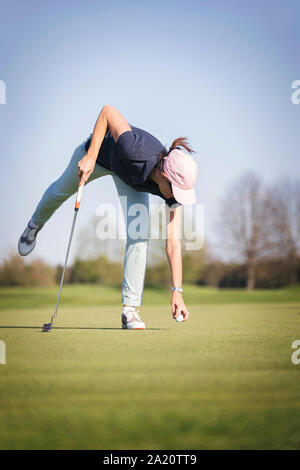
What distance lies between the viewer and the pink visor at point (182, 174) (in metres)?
3.04

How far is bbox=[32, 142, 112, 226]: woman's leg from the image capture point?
3777 millimetres

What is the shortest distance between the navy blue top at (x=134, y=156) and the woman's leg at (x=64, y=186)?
254mm

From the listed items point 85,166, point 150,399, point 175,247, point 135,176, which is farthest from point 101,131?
point 150,399

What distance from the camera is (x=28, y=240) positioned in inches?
173

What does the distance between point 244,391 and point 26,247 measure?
3235 mm

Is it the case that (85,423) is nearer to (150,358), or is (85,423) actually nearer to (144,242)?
(150,358)

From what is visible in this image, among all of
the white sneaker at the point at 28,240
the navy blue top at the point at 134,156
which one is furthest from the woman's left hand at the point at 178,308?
the white sneaker at the point at 28,240

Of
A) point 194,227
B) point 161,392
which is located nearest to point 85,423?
point 161,392

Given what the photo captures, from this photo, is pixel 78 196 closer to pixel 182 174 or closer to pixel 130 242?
pixel 130 242

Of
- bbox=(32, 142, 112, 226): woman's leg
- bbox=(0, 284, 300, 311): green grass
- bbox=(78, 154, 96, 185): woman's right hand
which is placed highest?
bbox=(0, 284, 300, 311): green grass

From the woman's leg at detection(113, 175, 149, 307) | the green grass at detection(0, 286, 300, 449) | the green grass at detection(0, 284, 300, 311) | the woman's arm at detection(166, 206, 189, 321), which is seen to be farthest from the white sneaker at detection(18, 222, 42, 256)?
the green grass at detection(0, 284, 300, 311)

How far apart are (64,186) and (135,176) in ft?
2.61

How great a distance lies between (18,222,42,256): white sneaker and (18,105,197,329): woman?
1.47ft

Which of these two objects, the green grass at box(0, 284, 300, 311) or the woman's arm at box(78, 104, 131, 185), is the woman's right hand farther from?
the green grass at box(0, 284, 300, 311)
